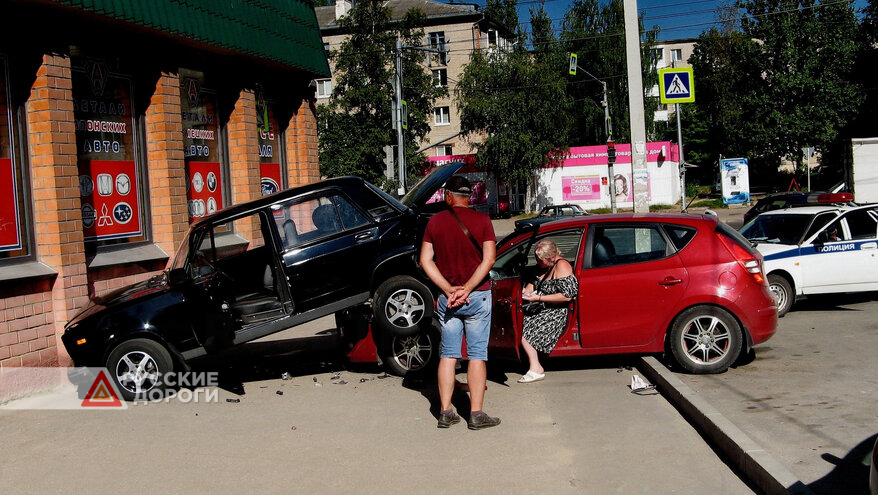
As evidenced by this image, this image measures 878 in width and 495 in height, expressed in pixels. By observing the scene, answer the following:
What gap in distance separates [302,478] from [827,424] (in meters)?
3.84

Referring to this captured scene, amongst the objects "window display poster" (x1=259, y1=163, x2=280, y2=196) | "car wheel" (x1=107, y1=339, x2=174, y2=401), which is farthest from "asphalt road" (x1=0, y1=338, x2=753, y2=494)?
"window display poster" (x1=259, y1=163, x2=280, y2=196)

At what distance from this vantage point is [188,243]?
8766 millimetres

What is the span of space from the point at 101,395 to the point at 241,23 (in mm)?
6645

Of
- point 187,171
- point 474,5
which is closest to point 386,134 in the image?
point 474,5

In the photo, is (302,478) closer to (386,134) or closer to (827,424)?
(827,424)

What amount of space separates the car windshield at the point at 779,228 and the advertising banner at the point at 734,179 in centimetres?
3519

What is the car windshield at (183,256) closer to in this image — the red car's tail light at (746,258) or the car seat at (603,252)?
the car seat at (603,252)

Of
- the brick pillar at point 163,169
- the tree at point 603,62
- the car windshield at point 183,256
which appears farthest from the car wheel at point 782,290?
the tree at point 603,62

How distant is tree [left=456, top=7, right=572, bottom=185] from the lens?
55.1 meters

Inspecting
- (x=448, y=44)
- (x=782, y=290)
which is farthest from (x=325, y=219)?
(x=448, y=44)

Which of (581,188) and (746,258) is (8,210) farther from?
(581,188)

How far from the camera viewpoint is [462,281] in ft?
21.1

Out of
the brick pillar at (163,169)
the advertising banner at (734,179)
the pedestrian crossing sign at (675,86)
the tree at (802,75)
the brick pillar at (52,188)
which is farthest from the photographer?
the tree at (802,75)

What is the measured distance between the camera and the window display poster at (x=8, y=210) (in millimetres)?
8852
